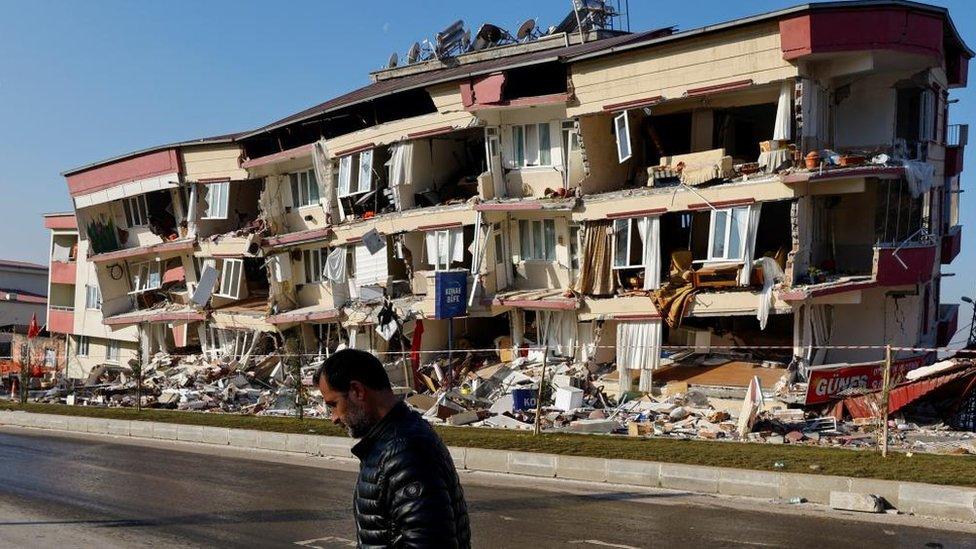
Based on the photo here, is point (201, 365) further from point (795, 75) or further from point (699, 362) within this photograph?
point (795, 75)

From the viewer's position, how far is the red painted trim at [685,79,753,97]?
81.4ft

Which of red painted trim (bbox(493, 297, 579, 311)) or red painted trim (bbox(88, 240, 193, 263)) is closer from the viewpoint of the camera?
red painted trim (bbox(493, 297, 579, 311))

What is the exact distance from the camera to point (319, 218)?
38281 millimetres

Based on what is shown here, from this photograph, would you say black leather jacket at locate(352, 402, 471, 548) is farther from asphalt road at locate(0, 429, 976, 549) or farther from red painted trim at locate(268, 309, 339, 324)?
red painted trim at locate(268, 309, 339, 324)

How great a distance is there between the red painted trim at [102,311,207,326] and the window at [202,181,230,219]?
13.7 ft

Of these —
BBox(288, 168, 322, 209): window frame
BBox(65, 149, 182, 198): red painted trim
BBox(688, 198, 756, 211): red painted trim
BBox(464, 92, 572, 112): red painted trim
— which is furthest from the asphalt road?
BBox(65, 149, 182, 198): red painted trim

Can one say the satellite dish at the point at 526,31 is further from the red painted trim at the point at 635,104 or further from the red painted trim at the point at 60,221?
the red painted trim at the point at 60,221

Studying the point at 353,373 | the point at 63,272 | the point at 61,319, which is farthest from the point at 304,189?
the point at 353,373

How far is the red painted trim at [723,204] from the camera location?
25062mm

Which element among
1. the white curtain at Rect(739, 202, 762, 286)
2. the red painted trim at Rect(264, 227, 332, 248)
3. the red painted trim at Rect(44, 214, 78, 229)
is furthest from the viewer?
the red painted trim at Rect(44, 214, 78, 229)

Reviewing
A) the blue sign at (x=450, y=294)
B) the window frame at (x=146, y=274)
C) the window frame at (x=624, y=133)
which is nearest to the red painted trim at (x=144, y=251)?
the window frame at (x=146, y=274)

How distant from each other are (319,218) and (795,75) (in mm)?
19821

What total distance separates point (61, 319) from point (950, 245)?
4183 cm

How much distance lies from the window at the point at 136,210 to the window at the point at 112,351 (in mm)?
6743
